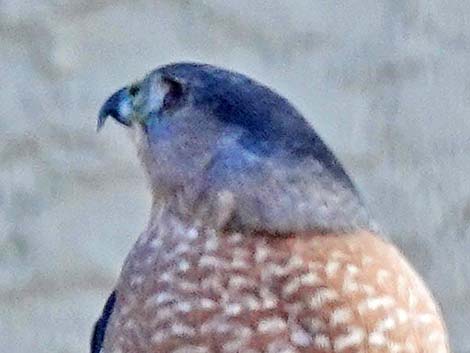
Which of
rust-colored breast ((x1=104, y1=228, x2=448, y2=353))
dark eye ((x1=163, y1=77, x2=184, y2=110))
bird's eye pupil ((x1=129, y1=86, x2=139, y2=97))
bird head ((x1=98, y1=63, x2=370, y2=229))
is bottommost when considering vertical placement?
rust-colored breast ((x1=104, y1=228, x2=448, y2=353))

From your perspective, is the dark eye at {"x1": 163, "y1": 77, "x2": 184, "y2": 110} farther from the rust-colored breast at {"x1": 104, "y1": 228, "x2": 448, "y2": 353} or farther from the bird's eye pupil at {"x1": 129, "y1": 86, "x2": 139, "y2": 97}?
the rust-colored breast at {"x1": 104, "y1": 228, "x2": 448, "y2": 353}

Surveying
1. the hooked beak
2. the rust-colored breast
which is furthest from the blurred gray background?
the rust-colored breast

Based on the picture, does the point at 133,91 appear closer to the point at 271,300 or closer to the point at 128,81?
the point at 271,300

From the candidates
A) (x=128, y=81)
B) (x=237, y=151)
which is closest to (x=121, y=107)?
(x=237, y=151)

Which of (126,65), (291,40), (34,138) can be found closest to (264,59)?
(291,40)

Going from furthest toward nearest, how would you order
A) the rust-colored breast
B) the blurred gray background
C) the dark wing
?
the blurred gray background → the dark wing → the rust-colored breast

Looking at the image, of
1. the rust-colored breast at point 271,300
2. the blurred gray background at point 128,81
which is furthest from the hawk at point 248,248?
the blurred gray background at point 128,81

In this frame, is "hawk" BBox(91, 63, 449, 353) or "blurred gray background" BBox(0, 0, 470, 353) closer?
"hawk" BBox(91, 63, 449, 353)

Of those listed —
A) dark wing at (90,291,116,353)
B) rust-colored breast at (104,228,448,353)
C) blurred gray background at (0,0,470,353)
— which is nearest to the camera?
rust-colored breast at (104,228,448,353)

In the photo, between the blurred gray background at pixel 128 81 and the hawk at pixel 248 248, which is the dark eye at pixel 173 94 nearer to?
the hawk at pixel 248 248
